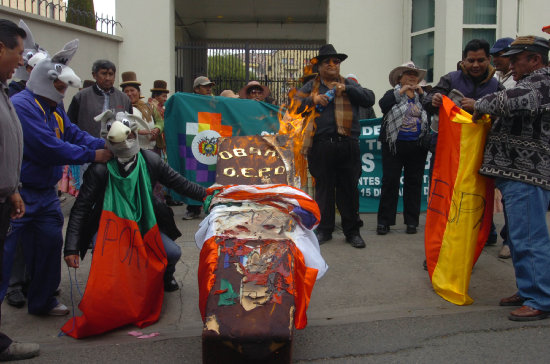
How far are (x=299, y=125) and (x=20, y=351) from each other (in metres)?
2.81

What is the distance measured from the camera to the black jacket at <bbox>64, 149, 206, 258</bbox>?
3.66 meters

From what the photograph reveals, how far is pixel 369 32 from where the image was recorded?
11070 millimetres

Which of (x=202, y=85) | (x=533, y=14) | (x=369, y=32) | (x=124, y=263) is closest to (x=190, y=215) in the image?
(x=202, y=85)

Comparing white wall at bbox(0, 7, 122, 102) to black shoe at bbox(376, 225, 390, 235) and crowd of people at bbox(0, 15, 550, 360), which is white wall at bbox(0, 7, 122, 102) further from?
black shoe at bbox(376, 225, 390, 235)

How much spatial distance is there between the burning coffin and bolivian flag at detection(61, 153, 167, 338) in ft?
1.81

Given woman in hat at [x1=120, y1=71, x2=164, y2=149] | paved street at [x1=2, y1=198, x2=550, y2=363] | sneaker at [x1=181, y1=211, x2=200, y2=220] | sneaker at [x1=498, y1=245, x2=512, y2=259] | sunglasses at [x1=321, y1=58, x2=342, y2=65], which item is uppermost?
sunglasses at [x1=321, y1=58, x2=342, y2=65]

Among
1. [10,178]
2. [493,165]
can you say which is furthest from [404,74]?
[10,178]

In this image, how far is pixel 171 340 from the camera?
349 cm

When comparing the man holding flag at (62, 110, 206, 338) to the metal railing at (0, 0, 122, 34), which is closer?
Answer: the man holding flag at (62, 110, 206, 338)

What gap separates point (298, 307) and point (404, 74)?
12.5ft

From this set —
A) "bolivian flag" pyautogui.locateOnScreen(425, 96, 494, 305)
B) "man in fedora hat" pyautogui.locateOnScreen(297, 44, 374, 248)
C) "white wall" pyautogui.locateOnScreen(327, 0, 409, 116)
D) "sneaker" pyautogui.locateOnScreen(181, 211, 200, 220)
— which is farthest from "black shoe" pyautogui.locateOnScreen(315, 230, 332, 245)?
"white wall" pyautogui.locateOnScreen(327, 0, 409, 116)

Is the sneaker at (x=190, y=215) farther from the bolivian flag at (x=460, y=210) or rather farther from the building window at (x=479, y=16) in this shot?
the building window at (x=479, y=16)

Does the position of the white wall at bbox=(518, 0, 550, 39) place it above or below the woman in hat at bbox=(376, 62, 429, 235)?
above

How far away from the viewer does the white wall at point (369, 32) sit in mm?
11055
